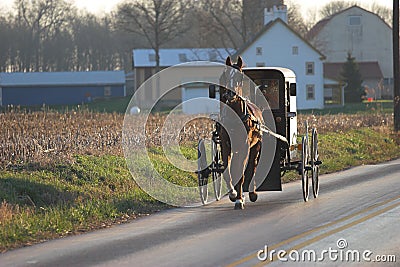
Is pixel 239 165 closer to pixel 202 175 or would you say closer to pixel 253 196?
pixel 253 196

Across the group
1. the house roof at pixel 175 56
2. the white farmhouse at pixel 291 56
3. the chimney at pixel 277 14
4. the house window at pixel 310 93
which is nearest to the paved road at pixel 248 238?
the white farmhouse at pixel 291 56

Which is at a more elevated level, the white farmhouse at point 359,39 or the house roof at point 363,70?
the white farmhouse at point 359,39

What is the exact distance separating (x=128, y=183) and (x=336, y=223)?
18.5ft

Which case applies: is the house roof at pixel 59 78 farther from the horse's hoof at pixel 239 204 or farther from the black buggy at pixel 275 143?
the horse's hoof at pixel 239 204

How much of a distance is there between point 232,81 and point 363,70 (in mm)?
84149

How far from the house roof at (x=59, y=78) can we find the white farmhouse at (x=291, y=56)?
98.1ft

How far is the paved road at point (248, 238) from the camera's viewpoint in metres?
10.0

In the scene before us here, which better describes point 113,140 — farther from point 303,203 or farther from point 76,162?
point 303,203

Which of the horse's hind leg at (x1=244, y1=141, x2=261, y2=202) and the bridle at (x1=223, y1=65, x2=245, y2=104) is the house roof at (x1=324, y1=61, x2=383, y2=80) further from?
the bridle at (x1=223, y1=65, x2=245, y2=104)

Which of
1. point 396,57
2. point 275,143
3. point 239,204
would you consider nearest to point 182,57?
point 396,57

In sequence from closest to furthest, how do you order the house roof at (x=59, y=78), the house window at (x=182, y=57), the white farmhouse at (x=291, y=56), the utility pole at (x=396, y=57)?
the utility pole at (x=396, y=57), the white farmhouse at (x=291, y=56), the house roof at (x=59, y=78), the house window at (x=182, y=57)

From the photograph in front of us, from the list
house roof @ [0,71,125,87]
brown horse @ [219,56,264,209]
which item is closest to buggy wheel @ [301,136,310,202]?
brown horse @ [219,56,264,209]

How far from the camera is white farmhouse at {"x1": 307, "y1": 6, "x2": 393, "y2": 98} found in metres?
97.8

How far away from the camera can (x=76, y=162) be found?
57.7 ft
